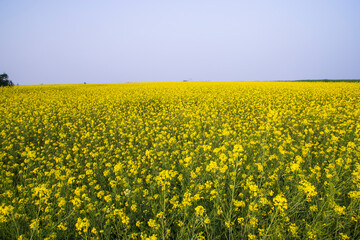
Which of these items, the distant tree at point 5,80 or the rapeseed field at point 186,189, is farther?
the distant tree at point 5,80

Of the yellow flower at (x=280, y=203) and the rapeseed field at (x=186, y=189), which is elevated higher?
the yellow flower at (x=280, y=203)

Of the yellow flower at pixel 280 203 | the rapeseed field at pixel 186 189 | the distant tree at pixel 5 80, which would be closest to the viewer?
the yellow flower at pixel 280 203

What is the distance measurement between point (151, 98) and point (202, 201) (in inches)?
487

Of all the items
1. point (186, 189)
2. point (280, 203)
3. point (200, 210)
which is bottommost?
point (186, 189)

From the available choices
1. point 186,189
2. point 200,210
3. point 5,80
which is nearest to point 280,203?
point 200,210

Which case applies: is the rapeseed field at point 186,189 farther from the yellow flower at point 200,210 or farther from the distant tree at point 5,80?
the distant tree at point 5,80

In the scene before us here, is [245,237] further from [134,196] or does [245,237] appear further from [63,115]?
[63,115]

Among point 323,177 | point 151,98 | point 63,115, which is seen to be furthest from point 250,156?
point 151,98

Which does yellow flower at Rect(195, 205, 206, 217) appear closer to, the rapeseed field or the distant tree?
the rapeseed field

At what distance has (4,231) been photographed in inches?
113

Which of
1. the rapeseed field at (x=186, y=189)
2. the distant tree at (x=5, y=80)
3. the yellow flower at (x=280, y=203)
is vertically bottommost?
the rapeseed field at (x=186, y=189)

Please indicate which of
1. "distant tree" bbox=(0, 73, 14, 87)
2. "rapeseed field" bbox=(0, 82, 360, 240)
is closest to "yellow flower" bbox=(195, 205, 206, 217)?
"rapeseed field" bbox=(0, 82, 360, 240)

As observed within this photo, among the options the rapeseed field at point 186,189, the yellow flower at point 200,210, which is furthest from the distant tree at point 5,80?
the yellow flower at point 200,210

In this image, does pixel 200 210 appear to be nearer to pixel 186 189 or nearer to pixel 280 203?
pixel 280 203
